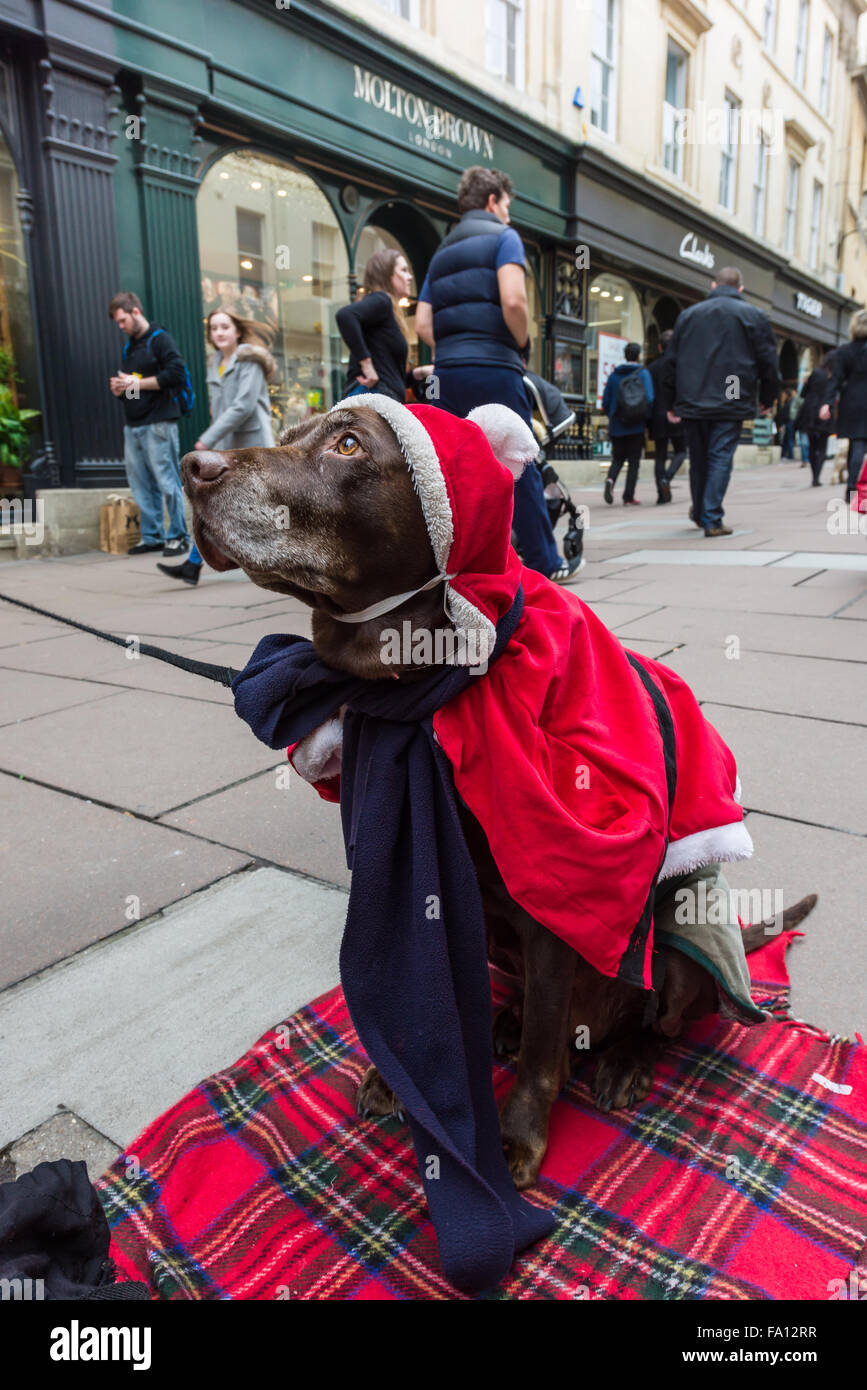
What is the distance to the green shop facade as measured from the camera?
816cm

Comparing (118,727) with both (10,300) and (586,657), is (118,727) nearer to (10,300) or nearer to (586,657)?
(586,657)

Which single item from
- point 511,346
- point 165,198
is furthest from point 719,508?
point 165,198

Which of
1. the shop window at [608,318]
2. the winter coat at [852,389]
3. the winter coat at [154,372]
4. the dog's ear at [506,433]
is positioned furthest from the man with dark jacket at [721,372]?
the shop window at [608,318]

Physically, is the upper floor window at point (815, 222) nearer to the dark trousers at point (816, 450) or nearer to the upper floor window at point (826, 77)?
the upper floor window at point (826, 77)

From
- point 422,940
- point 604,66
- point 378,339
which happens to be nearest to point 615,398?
point 378,339

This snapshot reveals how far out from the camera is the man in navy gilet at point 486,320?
500cm

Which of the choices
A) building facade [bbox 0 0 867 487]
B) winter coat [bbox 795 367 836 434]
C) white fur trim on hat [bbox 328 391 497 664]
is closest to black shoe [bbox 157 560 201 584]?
building facade [bbox 0 0 867 487]

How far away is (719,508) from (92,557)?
6.14 meters

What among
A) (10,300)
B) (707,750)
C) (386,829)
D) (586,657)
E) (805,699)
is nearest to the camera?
(386,829)

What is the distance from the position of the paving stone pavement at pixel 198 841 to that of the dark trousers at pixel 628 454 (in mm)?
6854

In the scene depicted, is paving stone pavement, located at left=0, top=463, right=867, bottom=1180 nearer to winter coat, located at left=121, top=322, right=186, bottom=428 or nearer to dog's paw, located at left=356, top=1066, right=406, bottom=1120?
dog's paw, located at left=356, top=1066, right=406, bottom=1120
